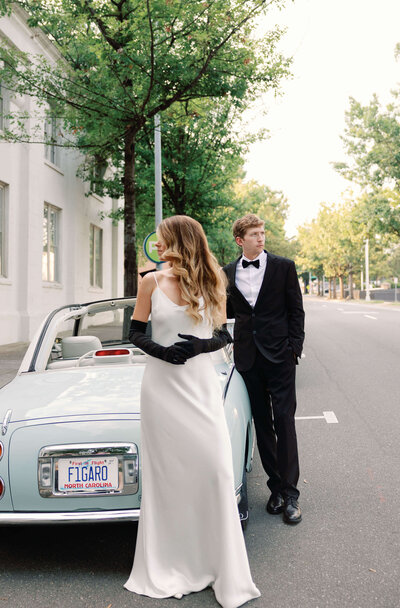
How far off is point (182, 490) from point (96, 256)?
78.8ft

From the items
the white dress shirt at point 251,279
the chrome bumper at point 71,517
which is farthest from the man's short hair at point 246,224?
the chrome bumper at point 71,517

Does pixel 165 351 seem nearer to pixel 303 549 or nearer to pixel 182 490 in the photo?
pixel 182 490

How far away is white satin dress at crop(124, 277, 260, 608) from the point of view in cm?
284

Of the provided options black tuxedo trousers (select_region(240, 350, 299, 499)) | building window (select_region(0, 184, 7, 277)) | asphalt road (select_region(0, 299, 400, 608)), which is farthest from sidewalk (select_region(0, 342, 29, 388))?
black tuxedo trousers (select_region(240, 350, 299, 499))

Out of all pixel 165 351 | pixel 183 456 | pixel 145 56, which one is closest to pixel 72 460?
pixel 183 456

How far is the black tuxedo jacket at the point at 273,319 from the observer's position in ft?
13.2

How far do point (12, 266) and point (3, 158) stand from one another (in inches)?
113

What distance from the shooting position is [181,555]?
9.44 ft

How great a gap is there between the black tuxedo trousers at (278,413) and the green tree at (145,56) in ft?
25.0

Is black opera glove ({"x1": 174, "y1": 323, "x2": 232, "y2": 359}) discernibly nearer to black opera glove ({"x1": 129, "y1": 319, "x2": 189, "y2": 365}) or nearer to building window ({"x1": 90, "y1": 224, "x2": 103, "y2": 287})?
black opera glove ({"x1": 129, "y1": 319, "x2": 189, "y2": 365})

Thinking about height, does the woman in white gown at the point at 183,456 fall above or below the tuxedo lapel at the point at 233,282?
below

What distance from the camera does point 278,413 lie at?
4.02 m

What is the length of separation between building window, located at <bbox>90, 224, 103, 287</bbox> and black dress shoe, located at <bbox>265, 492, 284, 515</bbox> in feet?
71.3

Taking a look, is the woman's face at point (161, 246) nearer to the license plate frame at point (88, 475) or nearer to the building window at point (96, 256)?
the license plate frame at point (88, 475)
